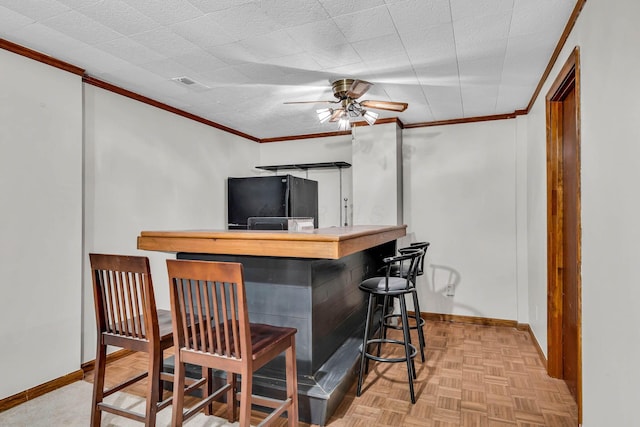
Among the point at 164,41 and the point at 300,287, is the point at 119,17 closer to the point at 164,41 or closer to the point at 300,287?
the point at 164,41

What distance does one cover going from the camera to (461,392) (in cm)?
263

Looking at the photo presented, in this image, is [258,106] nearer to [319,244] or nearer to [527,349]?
[319,244]

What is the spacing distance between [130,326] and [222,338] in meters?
0.54

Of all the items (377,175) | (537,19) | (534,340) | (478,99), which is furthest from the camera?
(377,175)

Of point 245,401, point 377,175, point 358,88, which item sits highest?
point 358,88

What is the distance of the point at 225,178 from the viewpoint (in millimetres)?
4801

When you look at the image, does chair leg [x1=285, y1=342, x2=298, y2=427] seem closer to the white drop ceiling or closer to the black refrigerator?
the white drop ceiling

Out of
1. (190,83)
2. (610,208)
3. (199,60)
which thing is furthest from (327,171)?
(610,208)

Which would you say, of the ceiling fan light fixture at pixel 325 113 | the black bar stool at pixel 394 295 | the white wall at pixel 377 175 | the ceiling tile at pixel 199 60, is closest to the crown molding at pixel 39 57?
the ceiling tile at pixel 199 60

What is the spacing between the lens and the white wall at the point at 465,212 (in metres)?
4.27

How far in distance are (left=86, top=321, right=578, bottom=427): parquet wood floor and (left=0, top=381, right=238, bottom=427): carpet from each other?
0.13m

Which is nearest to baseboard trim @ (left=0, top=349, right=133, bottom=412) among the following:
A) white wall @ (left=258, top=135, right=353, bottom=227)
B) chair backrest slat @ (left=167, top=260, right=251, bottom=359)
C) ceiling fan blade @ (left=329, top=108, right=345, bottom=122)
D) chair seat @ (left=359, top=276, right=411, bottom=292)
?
chair backrest slat @ (left=167, top=260, right=251, bottom=359)

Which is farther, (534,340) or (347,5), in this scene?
(534,340)

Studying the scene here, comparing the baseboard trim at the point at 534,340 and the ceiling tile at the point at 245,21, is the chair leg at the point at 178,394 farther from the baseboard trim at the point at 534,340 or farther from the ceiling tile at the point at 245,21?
the baseboard trim at the point at 534,340
